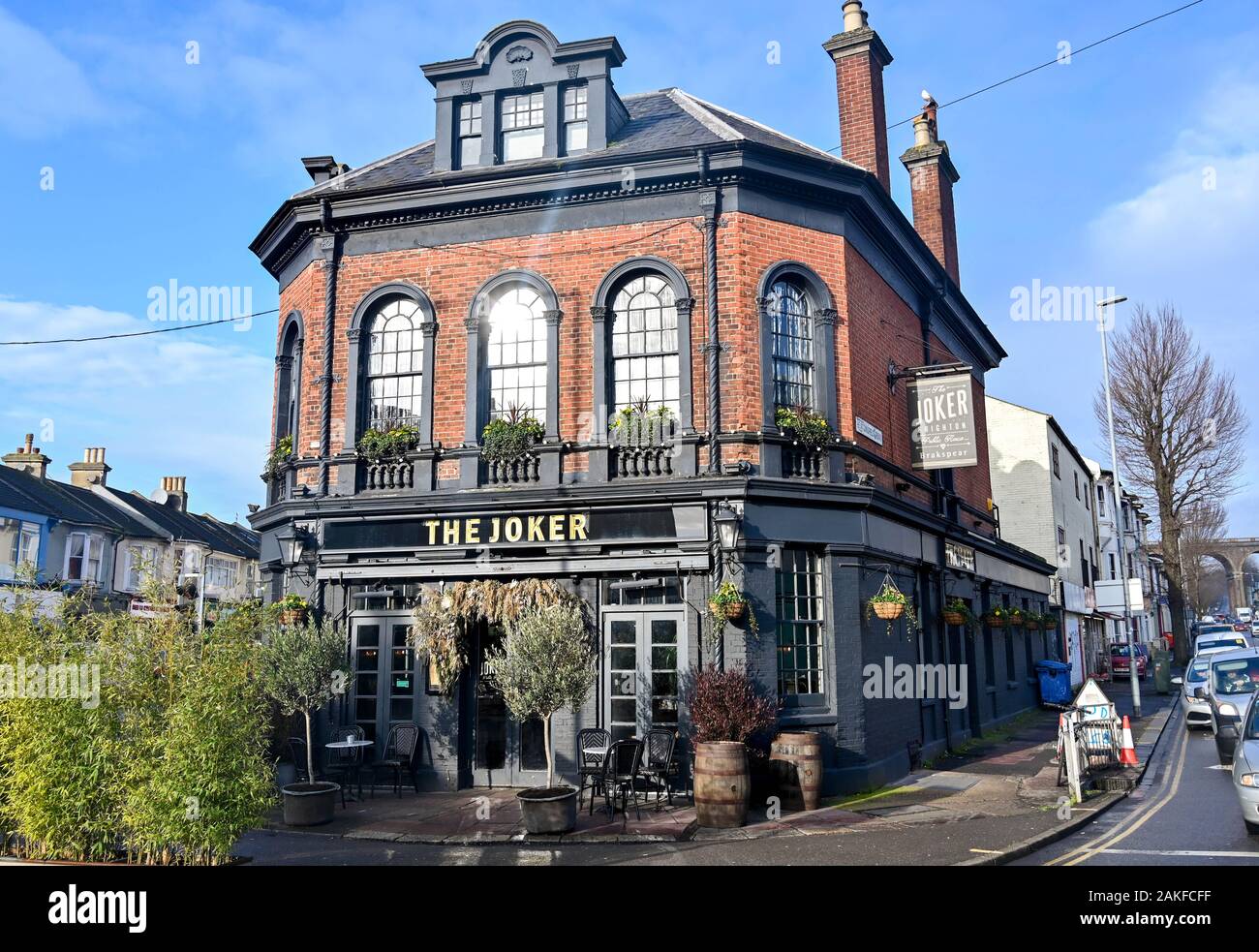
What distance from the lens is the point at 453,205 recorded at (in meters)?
14.9

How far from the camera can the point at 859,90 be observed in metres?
17.4

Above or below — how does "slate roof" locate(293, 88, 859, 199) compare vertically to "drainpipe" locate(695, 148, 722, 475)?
above

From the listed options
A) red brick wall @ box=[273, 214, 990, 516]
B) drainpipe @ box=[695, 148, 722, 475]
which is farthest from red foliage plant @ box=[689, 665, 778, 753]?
red brick wall @ box=[273, 214, 990, 516]

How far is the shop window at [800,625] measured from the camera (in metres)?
13.2

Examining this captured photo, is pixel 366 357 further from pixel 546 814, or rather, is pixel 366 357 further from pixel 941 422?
pixel 941 422

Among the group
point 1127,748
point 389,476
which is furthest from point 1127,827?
point 389,476

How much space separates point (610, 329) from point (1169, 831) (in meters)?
9.96

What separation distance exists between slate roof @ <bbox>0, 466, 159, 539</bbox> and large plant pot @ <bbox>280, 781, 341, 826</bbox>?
27411 mm

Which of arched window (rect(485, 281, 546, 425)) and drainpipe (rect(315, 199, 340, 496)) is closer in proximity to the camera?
arched window (rect(485, 281, 546, 425))

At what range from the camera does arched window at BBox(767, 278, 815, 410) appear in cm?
1407

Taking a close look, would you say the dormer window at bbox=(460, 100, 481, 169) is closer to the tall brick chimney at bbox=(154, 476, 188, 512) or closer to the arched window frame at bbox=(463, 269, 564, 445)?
the arched window frame at bbox=(463, 269, 564, 445)

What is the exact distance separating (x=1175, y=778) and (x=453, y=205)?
1477cm

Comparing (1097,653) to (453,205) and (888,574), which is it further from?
(453,205)

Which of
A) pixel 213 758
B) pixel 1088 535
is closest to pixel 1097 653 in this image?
pixel 1088 535
